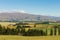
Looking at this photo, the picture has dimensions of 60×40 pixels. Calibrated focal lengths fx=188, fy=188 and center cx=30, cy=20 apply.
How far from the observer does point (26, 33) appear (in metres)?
80.8

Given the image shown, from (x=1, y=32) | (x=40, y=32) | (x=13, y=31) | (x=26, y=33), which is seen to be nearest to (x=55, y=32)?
(x=40, y=32)

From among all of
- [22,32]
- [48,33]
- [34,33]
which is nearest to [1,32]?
[22,32]

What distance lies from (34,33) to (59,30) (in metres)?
12.6

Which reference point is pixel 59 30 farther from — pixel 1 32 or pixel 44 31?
pixel 1 32

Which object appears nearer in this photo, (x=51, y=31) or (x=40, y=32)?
(x=40, y=32)

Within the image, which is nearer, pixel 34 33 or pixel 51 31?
pixel 34 33

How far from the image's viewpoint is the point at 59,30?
278ft

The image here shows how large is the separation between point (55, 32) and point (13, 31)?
1864 centimetres

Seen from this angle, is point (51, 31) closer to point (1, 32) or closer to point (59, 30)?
point (59, 30)

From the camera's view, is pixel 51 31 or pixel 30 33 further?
pixel 51 31

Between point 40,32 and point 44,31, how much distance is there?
4079 mm

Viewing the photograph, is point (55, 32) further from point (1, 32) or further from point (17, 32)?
point (1, 32)

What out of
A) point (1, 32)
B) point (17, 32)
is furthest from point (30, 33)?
point (1, 32)

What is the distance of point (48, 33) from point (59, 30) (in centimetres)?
533
